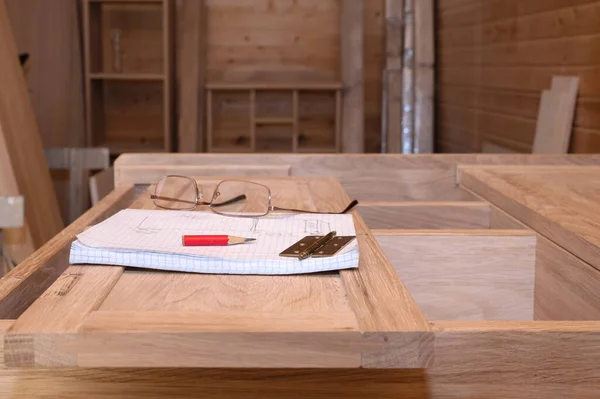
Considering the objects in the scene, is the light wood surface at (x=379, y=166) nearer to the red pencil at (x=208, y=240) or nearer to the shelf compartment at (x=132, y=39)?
the red pencil at (x=208, y=240)

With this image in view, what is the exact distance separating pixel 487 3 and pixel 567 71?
117cm

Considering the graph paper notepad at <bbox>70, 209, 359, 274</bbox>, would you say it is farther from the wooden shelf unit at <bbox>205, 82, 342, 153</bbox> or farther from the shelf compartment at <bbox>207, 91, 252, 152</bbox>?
the shelf compartment at <bbox>207, 91, 252, 152</bbox>

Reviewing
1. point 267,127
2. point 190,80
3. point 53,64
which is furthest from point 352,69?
point 53,64

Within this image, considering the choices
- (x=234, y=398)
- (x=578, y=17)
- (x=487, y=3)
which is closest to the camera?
(x=234, y=398)

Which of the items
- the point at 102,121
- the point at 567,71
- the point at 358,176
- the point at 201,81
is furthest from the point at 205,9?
the point at 358,176

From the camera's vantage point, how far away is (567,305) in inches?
56.3

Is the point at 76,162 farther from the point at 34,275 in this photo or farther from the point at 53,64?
the point at 34,275

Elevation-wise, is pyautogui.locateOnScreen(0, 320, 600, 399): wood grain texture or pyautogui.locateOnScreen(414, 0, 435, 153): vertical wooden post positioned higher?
pyautogui.locateOnScreen(414, 0, 435, 153): vertical wooden post

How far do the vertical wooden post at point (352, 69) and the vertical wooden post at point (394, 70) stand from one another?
0.53ft

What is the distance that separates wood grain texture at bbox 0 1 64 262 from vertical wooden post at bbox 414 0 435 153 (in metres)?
2.35

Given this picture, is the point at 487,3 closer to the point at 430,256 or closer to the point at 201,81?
the point at 201,81

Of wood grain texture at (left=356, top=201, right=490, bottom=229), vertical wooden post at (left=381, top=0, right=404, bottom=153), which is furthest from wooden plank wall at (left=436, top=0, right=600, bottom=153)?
wood grain texture at (left=356, top=201, right=490, bottom=229)

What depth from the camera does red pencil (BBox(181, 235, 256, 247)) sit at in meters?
1.11

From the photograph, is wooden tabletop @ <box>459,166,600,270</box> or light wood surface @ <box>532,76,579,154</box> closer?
wooden tabletop @ <box>459,166,600,270</box>
